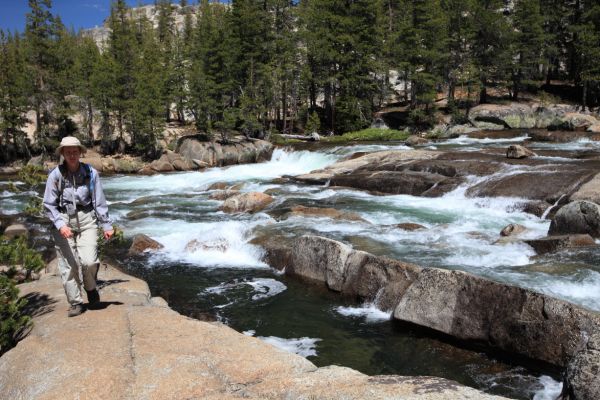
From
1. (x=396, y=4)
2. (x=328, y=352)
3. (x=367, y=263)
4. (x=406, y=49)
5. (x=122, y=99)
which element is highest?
(x=396, y=4)

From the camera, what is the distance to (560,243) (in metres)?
10.9

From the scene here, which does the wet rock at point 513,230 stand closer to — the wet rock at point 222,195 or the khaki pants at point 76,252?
the khaki pants at point 76,252

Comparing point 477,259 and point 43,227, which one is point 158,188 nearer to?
point 43,227

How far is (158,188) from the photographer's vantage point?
1061 inches

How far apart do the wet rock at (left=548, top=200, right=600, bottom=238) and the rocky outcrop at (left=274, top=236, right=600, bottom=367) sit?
6013 millimetres

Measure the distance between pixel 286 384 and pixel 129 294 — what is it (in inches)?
160

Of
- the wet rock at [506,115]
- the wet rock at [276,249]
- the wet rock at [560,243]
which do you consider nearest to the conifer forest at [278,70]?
the wet rock at [506,115]

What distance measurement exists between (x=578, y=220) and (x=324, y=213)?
742cm

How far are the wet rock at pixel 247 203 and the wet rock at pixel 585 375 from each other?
46.2ft

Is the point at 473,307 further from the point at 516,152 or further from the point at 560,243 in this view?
the point at 516,152

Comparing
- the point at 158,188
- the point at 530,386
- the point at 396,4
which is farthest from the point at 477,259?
the point at 396,4

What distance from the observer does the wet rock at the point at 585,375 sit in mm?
4230

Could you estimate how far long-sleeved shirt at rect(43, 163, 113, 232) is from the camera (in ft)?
18.6

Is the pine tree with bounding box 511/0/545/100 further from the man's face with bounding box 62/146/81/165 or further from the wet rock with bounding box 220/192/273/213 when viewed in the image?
the man's face with bounding box 62/146/81/165
